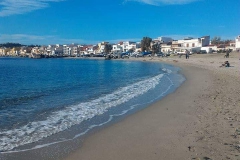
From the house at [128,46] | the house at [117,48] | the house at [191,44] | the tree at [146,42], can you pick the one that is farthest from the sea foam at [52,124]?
the house at [117,48]

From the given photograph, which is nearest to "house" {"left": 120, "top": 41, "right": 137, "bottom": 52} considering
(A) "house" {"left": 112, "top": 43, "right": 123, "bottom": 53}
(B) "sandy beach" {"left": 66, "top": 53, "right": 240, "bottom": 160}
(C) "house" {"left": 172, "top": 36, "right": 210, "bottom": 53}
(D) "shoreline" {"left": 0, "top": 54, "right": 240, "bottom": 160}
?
Result: (A) "house" {"left": 112, "top": 43, "right": 123, "bottom": 53}

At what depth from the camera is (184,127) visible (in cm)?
831

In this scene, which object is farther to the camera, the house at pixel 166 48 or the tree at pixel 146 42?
the house at pixel 166 48

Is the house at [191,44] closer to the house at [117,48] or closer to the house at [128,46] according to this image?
the house at [128,46]

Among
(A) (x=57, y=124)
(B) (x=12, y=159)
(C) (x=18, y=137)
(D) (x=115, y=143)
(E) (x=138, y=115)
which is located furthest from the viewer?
(E) (x=138, y=115)

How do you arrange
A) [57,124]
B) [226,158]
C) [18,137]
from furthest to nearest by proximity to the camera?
1. [57,124]
2. [18,137]
3. [226,158]

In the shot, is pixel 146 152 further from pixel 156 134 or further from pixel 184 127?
pixel 184 127

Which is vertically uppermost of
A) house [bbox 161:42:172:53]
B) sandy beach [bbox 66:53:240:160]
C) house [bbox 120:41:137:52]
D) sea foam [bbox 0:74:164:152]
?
house [bbox 120:41:137:52]

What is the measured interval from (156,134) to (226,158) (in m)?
2.56

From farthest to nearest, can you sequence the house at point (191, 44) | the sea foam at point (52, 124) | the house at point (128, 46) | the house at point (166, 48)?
the house at point (128, 46)
the house at point (166, 48)
the house at point (191, 44)
the sea foam at point (52, 124)

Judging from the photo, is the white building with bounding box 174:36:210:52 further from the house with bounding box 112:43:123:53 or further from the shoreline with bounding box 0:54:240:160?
the shoreline with bounding box 0:54:240:160

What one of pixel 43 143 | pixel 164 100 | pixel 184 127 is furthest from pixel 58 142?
pixel 164 100

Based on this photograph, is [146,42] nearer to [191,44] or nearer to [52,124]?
[191,44]

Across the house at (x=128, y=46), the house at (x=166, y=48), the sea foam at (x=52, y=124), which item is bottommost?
the sea foam at (x=52, y=124)
